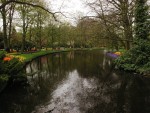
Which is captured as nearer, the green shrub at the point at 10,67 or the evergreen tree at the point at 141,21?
the green shrub at the point at 10,67

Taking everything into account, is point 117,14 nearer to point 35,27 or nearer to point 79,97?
point 79,97

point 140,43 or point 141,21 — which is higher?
point 141,21

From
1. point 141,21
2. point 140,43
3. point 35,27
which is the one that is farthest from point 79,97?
point 35,27

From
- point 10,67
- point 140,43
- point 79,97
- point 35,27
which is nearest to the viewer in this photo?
point 79,97

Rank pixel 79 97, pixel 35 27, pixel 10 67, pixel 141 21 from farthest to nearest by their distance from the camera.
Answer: pixel 35 27, pixel 141 21, pixel 10 67, pixel 79 97

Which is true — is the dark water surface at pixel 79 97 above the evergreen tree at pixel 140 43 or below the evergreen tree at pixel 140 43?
below

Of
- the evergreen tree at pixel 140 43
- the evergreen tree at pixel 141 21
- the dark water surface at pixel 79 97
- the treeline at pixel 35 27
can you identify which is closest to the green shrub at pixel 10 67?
the dark water surface at pixel 79 97

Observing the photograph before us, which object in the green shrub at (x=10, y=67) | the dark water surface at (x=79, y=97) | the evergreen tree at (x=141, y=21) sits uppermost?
the evergreen tree at (x=141, y=21)

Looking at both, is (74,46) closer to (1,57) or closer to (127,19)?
(127,19)

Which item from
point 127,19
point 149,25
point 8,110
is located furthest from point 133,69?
point 8,110

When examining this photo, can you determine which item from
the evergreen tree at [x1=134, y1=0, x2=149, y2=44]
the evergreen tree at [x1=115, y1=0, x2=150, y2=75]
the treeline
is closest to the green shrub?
the treeline

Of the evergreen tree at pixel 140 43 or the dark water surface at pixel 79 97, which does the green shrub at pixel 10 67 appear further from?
the evergreen tree at pixel 140 43

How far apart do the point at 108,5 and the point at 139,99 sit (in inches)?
557

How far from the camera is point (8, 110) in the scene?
727cm
